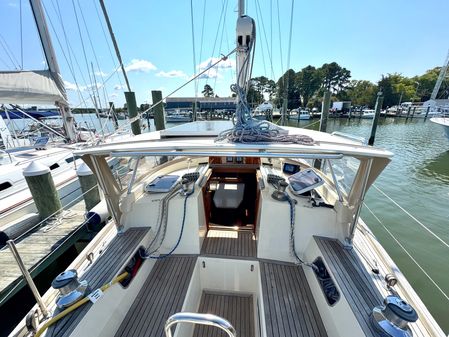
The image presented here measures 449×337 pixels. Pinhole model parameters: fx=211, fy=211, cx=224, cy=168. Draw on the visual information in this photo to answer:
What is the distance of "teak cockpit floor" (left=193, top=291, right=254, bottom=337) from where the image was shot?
2.42 m

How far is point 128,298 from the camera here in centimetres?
221

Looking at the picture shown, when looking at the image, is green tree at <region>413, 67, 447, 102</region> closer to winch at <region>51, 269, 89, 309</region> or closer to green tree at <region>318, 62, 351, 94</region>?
green tree at <region>318, 62, 351, 94</region>

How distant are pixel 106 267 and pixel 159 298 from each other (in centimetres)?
67

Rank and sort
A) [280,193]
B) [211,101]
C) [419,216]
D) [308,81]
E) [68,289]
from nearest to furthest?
[68,289] → [280,193] → [419,216] → [211,101] → [308,81]

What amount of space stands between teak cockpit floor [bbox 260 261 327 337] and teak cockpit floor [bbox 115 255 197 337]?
0.92 meters

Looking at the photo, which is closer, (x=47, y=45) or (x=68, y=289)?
(x=68, y=289)

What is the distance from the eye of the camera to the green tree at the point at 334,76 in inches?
1836

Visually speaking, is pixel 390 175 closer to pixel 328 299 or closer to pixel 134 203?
pixel 328 299

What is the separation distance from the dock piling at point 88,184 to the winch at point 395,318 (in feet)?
17.3

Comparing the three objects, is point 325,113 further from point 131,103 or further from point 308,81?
point 308,81

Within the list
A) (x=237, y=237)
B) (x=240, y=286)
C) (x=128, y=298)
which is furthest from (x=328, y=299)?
(x=128, y=298)

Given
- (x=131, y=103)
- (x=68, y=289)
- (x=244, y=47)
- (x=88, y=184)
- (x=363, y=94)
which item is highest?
(x=244, y=47)

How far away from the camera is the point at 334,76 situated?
47.8 m

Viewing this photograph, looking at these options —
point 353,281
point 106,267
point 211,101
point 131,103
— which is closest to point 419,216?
point 353,281
